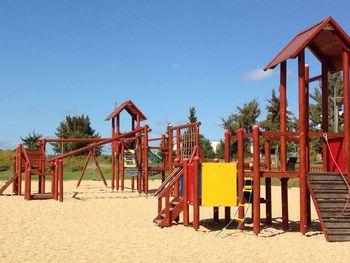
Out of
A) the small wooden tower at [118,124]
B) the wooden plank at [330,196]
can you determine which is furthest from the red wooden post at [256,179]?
the small wooden tower at [118,124]

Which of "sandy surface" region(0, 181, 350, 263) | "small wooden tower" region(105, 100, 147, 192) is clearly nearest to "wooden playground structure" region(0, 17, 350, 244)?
"sandy surface" region(0, 181, 350, 263)

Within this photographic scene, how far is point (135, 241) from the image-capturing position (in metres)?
9.17


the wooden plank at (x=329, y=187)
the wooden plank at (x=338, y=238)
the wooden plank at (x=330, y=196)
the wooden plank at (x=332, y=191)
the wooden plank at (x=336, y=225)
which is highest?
the wooden plank at (x=329, y=187)

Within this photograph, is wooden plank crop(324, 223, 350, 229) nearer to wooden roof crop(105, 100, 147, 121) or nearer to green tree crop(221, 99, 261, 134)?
wooden roof crop(105, 100, 147, 121)

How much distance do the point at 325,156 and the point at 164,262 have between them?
→ 548 centimetres

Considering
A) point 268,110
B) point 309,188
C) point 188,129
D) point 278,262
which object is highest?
point 268,110

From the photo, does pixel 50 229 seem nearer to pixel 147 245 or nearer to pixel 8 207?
pixel 147 245

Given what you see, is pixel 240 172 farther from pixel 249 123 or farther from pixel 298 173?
pixel 249 123

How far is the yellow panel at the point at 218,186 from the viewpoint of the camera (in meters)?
10.5

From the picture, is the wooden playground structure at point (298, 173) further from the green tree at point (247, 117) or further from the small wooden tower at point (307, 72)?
the green tree at point (247, 117)

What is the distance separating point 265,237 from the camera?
9664 mm

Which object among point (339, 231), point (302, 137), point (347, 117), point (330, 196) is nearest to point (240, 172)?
point (302, 137)

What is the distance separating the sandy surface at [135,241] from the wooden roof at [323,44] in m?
3.77

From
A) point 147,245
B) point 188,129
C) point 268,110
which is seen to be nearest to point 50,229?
point 147,245
